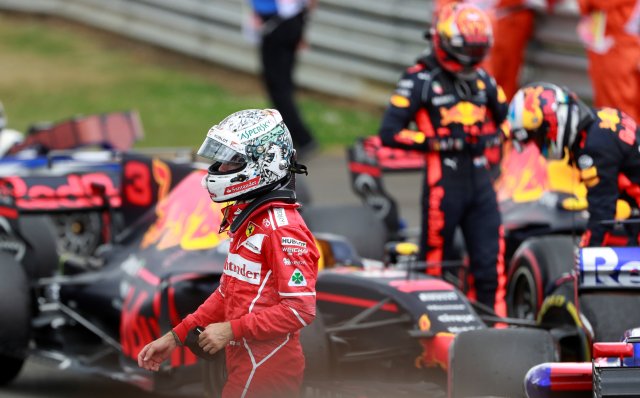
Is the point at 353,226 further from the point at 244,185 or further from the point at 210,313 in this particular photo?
the point at 244,185

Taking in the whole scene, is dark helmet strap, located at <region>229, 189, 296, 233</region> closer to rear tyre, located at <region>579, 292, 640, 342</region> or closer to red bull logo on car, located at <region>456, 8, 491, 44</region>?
rear tyre, located at <region>579, 292, 640, 342</region>

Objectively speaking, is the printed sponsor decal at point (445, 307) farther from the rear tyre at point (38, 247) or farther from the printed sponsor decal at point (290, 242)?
the rear tyre at point (38, 247)

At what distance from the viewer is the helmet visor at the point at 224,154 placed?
5.26m

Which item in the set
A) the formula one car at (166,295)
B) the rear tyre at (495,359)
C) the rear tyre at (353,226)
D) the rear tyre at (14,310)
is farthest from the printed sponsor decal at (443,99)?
the rear tyre at (495,359)

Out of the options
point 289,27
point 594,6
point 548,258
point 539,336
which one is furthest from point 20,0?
point 539,336

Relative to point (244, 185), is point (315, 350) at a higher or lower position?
lower

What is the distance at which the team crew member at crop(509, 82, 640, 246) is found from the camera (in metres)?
6.85

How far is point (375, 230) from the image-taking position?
9.30 m

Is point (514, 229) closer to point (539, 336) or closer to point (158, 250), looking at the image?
point (158, 250)

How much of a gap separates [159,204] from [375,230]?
57.0 inches

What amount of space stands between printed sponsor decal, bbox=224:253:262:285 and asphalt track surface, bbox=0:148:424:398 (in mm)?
1533

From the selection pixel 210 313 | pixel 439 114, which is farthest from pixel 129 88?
pixel 210 313

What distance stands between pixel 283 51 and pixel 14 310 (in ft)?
23.4

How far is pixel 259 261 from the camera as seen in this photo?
5297 millimetres
